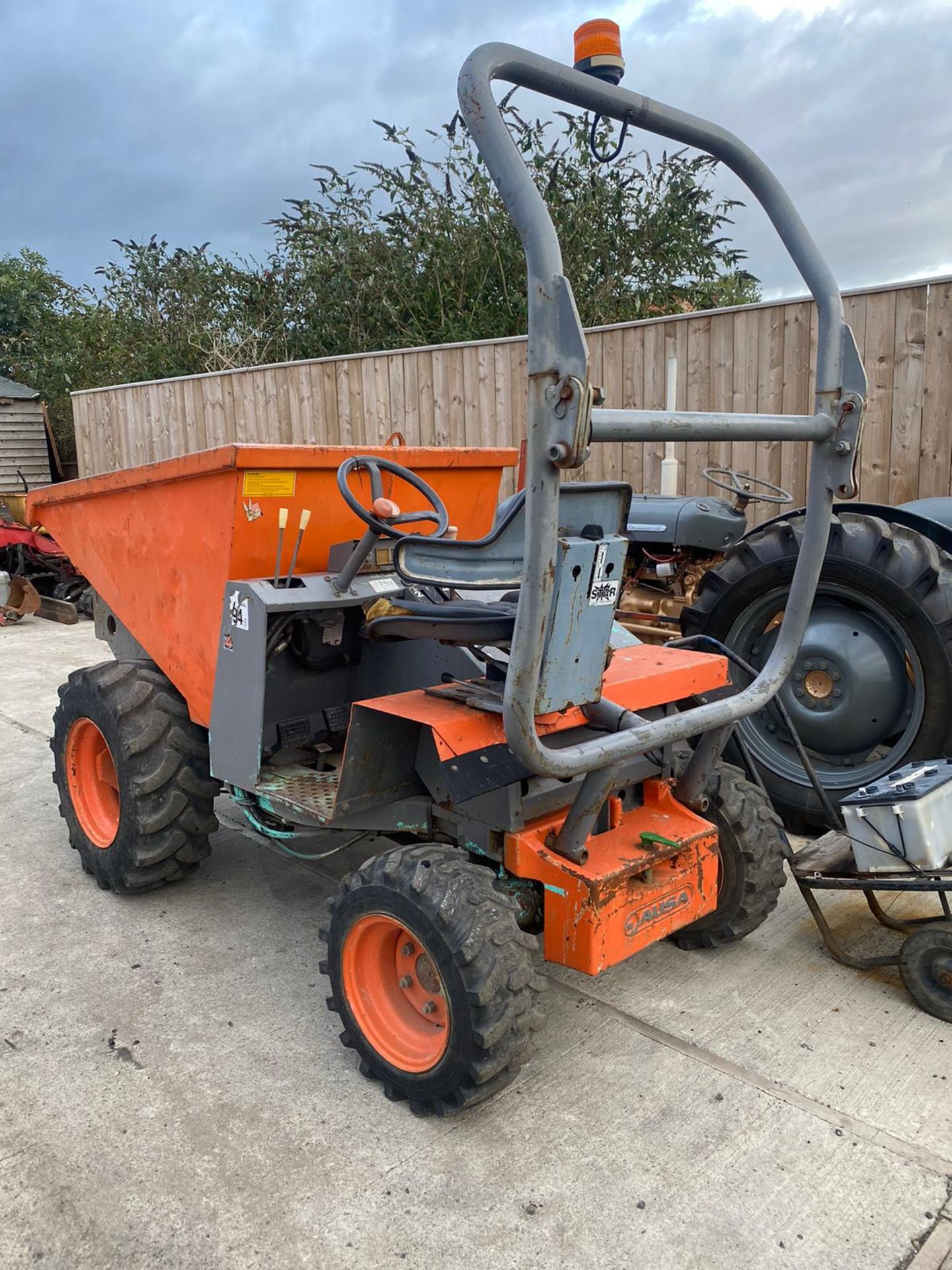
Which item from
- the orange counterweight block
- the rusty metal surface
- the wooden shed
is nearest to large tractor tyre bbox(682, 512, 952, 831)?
the orange counterweight block

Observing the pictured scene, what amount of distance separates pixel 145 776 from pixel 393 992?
1309mm

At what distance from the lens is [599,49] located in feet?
6.71

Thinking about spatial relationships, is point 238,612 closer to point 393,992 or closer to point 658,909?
point 393,992

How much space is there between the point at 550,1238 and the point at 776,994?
120cm

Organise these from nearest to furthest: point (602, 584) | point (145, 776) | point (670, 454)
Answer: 1. point (602, 584)
2. point (145, 776)
3. point (670, 454)

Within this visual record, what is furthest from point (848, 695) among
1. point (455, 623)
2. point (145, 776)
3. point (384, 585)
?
point (145, 776)

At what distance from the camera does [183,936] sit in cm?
342

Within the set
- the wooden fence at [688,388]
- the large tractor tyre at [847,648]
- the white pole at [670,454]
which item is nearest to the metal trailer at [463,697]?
the large tractor tyre at [847,648]

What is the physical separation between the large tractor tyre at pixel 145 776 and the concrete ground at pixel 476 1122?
10.0 inches

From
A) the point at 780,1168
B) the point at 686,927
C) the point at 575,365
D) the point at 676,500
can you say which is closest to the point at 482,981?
the point at 780,1168

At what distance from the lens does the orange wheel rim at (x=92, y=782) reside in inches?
152

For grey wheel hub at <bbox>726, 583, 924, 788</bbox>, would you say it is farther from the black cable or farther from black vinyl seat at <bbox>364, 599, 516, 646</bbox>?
the black cable

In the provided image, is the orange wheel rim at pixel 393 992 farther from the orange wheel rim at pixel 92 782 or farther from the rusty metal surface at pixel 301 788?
the orange wheel rim at pixel 92 782

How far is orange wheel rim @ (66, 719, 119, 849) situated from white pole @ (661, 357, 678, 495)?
3410 millimetres
